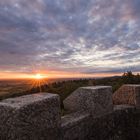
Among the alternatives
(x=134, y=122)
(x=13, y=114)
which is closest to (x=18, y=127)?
(x=13, y=114)

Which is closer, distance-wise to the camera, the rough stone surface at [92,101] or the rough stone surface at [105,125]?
the rough stone surface at [105,125]

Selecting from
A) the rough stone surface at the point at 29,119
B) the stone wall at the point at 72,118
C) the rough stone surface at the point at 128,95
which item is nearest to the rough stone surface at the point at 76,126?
the stone wall at the point at 72,118

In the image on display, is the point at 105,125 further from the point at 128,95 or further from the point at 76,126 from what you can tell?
the point at 128,95

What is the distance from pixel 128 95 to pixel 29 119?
9.97 feet

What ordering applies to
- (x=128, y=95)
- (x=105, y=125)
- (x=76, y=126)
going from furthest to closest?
(x=128, y=95) < (x=105, y=125) < (x=76, y=126)

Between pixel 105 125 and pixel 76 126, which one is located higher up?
pixel 76 126

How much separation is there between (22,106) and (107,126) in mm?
2232

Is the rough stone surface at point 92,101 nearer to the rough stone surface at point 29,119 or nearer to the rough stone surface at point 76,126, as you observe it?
the rough stone surface at point 76,126

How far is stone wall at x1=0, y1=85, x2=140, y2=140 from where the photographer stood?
2.22 m

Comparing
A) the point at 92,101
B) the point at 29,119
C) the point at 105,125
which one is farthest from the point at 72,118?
the point at 29,119

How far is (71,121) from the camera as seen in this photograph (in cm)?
317

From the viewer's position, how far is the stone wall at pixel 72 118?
87.4 inches

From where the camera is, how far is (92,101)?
11.6 feet

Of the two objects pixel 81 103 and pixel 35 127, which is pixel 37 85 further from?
pixel 35 127
